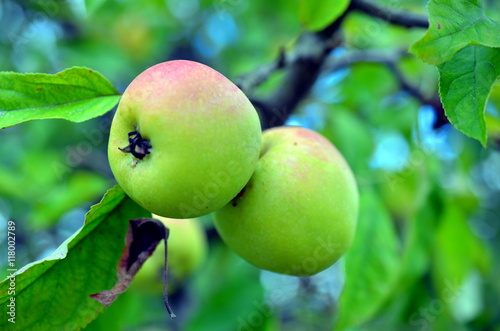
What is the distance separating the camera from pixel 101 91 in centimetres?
100

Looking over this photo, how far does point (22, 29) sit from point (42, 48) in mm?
149

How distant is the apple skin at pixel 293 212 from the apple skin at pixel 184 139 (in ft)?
0.34

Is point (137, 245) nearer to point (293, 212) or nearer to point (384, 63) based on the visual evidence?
point (293, 212)

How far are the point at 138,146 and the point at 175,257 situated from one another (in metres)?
1.01

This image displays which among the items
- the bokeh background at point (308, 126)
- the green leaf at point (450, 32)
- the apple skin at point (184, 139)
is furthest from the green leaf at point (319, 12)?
the apple skin at point (184, 139)

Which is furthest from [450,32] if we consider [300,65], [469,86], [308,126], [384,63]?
[308,126]

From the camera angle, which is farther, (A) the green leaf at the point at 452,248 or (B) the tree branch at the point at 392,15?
(A) the green leaf at the point at 452,248

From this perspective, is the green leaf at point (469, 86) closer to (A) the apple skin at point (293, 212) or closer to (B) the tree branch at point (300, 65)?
(A) the apple skin at point (293, 212)

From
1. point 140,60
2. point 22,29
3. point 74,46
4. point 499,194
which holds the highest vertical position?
point 22,29

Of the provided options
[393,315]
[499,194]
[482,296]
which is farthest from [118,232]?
[499,194]

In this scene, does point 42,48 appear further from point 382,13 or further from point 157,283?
point 382,13

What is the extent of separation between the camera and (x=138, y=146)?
803 mm

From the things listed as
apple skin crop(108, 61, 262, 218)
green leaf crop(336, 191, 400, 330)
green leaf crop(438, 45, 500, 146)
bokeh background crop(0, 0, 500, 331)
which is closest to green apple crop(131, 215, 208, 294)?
bokeh background crop(0, 0, 500, 331)

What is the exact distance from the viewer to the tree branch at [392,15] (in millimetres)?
1329
